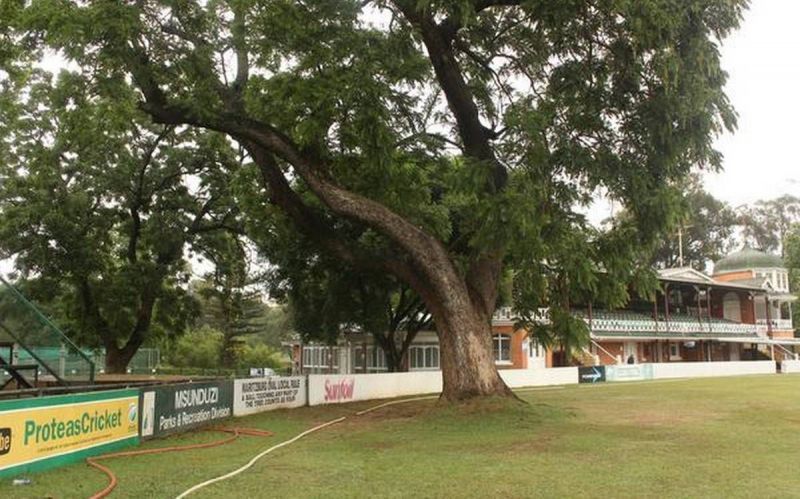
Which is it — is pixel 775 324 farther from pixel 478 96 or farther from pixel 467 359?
pixel 467 359

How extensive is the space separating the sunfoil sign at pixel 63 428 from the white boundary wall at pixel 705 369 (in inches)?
1459

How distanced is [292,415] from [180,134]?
13394 mm

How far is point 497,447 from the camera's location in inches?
542

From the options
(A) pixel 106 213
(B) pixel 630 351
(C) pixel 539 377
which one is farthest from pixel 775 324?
(A) pixel 106 213

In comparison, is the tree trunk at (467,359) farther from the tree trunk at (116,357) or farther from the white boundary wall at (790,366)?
the white boundary wall at (790,366)

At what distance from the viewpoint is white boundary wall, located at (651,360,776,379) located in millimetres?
45500

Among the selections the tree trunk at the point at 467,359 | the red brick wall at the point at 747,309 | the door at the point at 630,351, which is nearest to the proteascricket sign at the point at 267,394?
the tree trunk at the point at 467,359

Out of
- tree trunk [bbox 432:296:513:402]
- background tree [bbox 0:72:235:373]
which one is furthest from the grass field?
background tree [bbox 0:72:235:373]

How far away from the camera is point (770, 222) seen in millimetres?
80062

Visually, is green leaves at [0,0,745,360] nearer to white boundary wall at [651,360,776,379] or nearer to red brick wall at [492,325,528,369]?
red brick wall at [492,325,528,369]

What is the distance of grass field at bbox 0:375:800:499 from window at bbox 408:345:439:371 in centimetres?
2551

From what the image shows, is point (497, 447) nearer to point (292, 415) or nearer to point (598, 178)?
point (598, 178)

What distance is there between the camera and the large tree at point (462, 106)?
15562 millimetres

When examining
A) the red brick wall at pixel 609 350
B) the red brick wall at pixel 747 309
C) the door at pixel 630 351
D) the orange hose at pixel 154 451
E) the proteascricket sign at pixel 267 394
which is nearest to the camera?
the orange hose at pixel 154 451
